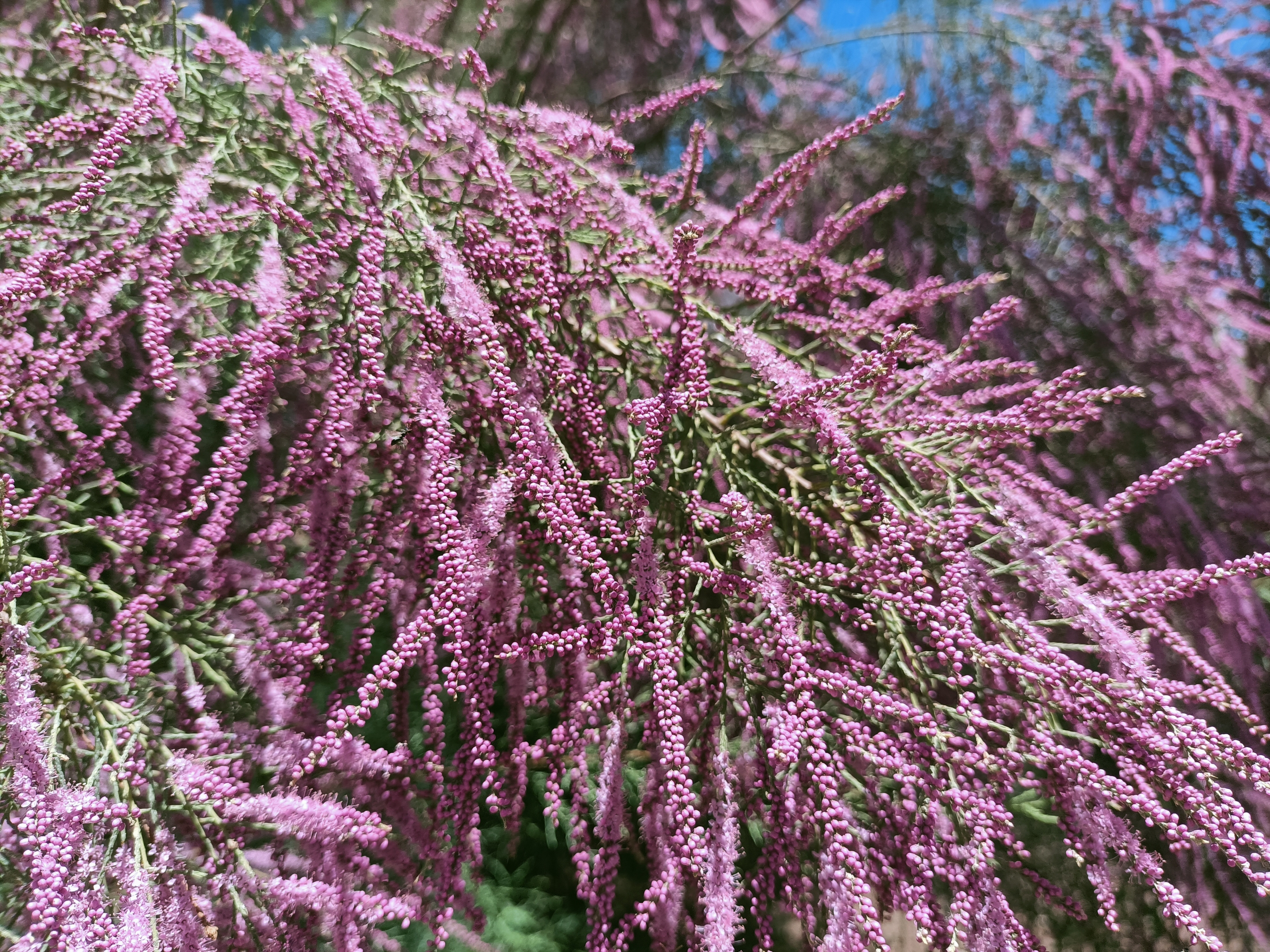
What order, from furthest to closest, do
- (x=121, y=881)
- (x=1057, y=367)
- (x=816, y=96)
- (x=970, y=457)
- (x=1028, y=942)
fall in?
(x=816, y=96), (x=1057, y=367), (x=970, y=457), (x=1028, y=942), (x=121, y=881)

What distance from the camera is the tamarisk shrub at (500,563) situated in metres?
1.32

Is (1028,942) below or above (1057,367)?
below

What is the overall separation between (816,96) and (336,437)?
3.97m

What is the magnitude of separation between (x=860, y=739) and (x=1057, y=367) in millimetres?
2590

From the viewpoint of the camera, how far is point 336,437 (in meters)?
1.35

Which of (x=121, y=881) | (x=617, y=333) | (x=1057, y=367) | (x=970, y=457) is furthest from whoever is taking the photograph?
(x=1057, y=367)

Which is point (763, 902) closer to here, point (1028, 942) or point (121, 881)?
point (1028, 942)

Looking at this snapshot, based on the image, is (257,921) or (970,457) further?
(970,457)

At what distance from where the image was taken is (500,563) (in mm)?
1526

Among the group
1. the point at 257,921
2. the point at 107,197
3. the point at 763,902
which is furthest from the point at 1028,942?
the point at 107,197

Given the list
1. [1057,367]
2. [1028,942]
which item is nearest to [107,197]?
[1028,942]

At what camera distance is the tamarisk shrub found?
1320mm

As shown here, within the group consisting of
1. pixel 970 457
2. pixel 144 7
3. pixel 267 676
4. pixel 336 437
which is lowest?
pixel 267 676

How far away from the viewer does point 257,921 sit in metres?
1.40
